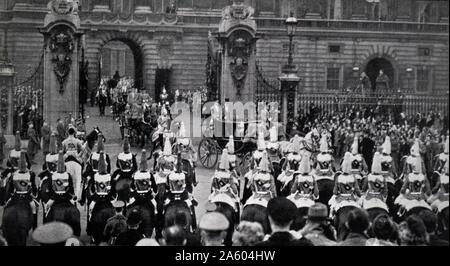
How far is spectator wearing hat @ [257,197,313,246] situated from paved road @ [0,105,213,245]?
240 inches

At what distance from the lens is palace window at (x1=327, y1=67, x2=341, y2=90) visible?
44969mm

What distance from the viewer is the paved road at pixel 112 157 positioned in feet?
51.0

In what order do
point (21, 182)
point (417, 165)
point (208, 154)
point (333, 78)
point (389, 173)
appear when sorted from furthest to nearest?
point (333, 78), point (208, 154), point (389, 173), point (21, 182), point (417, 165)

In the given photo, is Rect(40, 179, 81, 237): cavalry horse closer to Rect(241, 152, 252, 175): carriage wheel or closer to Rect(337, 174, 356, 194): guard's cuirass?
Rect(337, 174, 356, 194): guard's cuirass

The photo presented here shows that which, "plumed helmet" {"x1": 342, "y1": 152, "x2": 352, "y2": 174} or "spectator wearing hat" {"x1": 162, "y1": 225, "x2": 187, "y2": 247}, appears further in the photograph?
"plumed helmet" {"x1": 342, "y1": 152, "x2": 352, "y2": 174}

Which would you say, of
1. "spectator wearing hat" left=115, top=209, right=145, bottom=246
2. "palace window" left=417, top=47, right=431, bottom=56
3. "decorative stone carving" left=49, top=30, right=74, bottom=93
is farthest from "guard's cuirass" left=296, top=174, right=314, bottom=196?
"palace window" left=417, top=47, right=431, bottom=56

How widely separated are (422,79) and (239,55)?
24.6m

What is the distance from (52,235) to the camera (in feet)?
26.5

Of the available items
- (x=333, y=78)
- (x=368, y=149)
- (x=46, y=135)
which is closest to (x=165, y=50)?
(x=333, y=78)

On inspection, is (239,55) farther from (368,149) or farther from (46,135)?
(46,135)

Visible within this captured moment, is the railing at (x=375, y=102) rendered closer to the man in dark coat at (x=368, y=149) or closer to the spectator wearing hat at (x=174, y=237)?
the man in dark coat at (x=368, y=149)

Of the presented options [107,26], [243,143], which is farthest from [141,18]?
[243,143]

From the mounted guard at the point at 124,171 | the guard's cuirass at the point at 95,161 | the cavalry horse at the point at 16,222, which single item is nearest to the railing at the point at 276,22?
the guard's cuirass at the point at 95,161

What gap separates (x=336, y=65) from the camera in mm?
45219
